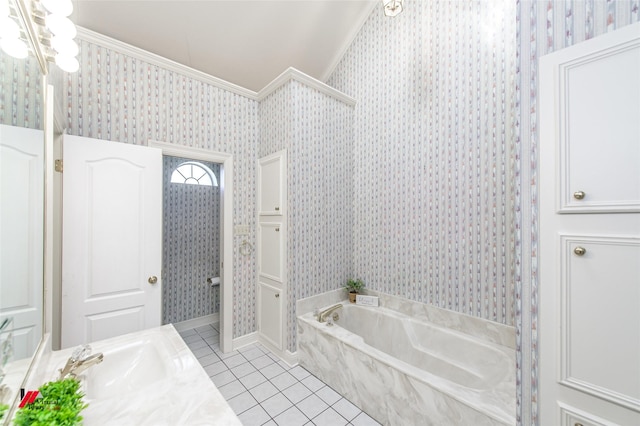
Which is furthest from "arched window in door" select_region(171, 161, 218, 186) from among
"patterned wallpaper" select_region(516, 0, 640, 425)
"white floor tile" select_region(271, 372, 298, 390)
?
"patterned wallpaper" select_region(516, 0, 640, 425)

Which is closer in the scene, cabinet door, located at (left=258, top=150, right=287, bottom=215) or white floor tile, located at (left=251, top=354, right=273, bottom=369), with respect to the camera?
white floor tile, located at (left=251, top=354, right=273, bottom=369)

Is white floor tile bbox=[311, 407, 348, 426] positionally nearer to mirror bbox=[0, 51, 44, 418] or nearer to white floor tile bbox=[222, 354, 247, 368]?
white floor tile bbox=[222, 354, 247, 368]

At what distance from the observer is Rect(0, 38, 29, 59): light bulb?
2.31 ft

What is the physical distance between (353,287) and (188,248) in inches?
87.6

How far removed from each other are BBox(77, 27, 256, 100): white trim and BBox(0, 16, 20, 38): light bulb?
1.69 m

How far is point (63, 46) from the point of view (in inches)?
45.6

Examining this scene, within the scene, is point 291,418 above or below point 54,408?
below

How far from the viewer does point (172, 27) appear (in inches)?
86.0

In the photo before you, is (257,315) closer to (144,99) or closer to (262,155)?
(262,155)

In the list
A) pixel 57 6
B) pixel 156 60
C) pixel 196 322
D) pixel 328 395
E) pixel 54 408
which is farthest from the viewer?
pixel 196 322

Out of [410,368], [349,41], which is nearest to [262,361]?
[410,368]

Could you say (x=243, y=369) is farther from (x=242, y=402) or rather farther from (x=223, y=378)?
(x=242, y=402)

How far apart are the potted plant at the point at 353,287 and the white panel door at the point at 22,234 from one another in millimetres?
2308

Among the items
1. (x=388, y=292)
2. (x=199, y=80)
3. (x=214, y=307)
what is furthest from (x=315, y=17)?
(x=214, y=307)
